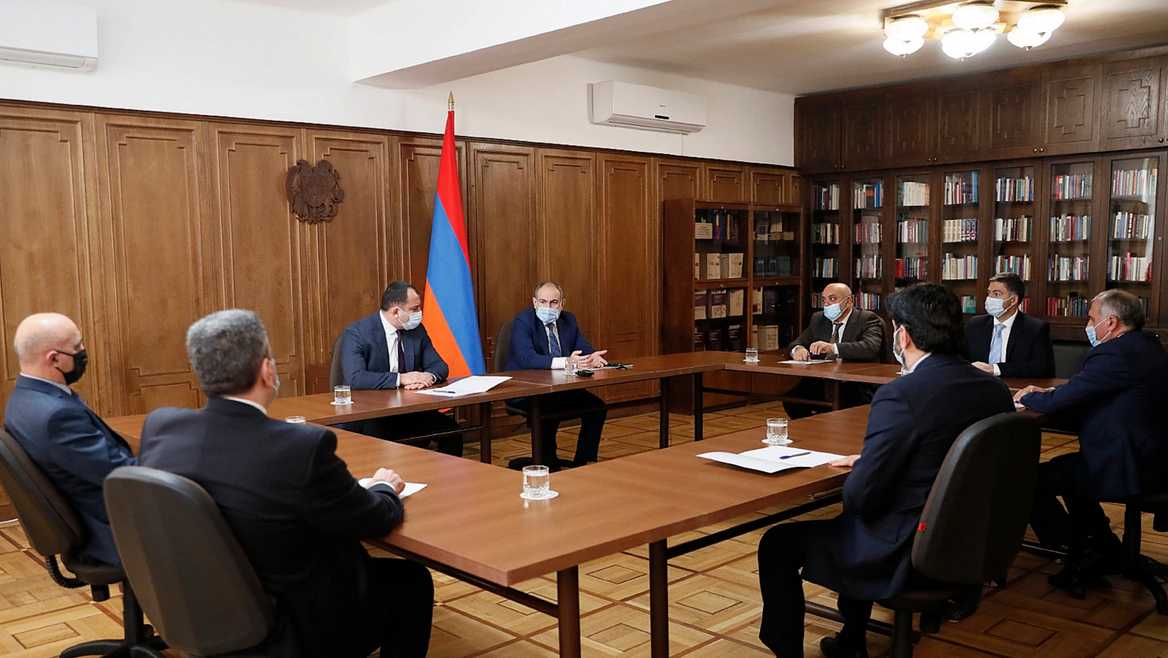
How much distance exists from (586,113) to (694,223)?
137cm

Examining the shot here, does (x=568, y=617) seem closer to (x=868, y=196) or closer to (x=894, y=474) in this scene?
(x=894, y=474)

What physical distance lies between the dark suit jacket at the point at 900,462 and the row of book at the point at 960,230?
614cm

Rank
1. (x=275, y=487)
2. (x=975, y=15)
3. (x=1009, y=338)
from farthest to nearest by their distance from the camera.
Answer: (x=975, y=15) → (x=1009, y=338) → (x=275, y=487)

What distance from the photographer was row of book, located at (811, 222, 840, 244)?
9141mm

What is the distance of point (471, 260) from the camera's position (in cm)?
692

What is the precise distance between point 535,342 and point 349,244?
1581 millimetres

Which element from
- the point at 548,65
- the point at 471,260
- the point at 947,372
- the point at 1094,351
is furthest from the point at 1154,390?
the point at 548,65

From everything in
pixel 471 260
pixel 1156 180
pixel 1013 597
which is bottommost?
pixel 1013 597

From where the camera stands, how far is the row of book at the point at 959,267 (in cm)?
818

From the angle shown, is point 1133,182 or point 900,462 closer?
point 900,462

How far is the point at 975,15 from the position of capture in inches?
221

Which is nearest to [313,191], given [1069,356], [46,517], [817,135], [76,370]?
[76,370]

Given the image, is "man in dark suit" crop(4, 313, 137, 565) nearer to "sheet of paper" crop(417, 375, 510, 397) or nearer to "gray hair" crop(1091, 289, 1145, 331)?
"sheet of paper" crop(417, 375, 510, 397)

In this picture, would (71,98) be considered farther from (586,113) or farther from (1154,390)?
(1154,390)
